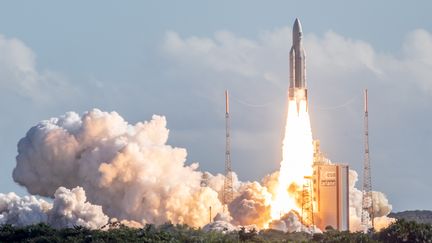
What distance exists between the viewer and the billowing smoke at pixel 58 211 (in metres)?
140

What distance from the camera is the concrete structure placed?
135 m

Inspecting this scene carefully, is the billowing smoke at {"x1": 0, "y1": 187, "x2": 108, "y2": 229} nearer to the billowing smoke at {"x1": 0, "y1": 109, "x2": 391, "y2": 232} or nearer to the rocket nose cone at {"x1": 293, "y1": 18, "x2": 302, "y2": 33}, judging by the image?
the billowing smoke at {"x1": 0, "y1": 109, "x2": 391, "y2": 232}

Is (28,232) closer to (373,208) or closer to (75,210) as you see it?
(75,210)

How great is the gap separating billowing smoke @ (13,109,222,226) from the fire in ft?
26.8

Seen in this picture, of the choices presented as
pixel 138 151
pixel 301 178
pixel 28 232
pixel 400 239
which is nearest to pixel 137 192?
pixel 138 151

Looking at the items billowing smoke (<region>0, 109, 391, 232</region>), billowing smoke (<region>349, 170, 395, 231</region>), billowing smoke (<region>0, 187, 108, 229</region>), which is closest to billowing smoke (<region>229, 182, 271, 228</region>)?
billowing smoke (<region>0, 109, 391, 232</region>)

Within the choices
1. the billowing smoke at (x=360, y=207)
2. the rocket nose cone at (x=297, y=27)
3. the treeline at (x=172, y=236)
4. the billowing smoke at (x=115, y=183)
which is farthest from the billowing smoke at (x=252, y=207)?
the treeline at (x=172, y=236)

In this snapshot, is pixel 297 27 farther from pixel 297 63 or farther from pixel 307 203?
pixel 307 203

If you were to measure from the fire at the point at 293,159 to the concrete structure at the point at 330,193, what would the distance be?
63.6 inches

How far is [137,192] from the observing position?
481 ft

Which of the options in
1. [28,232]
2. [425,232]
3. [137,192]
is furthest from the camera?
[137,192]

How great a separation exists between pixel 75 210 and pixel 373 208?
3472 cm

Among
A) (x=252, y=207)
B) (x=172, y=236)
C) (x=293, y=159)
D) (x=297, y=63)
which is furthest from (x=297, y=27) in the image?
(x=172, y=236)

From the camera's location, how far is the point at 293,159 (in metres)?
138
